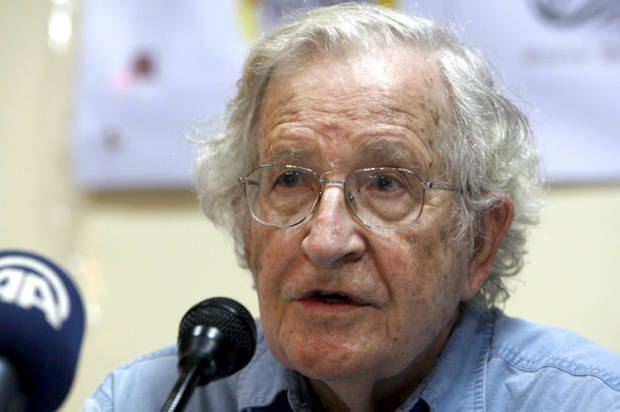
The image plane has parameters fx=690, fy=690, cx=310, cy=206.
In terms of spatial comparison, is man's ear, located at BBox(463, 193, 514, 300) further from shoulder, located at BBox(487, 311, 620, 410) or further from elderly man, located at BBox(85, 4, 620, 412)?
shoulder, located at BBox(487, 311, 620, 410)

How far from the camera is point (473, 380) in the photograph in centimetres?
136

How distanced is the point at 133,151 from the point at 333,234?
56.8 inches

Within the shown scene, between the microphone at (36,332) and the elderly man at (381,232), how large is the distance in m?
0.36

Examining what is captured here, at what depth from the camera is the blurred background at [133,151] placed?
2.24 metres

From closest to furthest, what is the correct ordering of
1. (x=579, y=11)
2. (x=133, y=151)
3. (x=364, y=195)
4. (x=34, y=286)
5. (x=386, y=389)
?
1. (x=34, y=286)
2. (x=364, y=195)
3. (x=386, y=389)
4. (x=579, y=11)
5. (x=133, y=151)

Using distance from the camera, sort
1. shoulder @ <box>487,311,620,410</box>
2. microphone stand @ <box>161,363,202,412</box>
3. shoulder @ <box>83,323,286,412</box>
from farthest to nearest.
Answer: shoulder @ <box>83,323,286,412</box>, shoulder @ <box>487,311,620,410</box>, microphone stand @ <box>161,363,202,412</box>

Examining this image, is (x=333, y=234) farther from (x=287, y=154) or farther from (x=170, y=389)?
(x=170, y=389)

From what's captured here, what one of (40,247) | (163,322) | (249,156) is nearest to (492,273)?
(249,156)

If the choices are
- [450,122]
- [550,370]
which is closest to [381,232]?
[450,122]

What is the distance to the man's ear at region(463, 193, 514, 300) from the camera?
4.61ft

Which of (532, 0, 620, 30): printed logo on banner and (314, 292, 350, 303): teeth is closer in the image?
(314, 292, 350, 303): teeth

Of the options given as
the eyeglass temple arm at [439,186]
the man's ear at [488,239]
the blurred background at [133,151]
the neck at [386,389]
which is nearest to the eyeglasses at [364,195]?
the eyeglass temple arm at [439,186]

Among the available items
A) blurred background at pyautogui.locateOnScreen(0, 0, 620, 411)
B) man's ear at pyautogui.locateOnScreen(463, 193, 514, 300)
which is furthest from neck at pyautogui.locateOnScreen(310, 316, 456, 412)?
blurred background at pyautogui.locateOnScreen(0, 0, 620, 411)

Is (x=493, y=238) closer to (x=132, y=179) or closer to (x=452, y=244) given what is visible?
(x=452, y=244)
